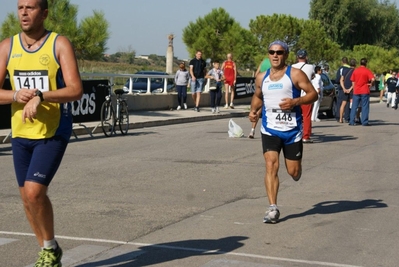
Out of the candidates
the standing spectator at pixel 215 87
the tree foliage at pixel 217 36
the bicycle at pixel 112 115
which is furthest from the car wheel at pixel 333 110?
the tree foliage at pixel 217 36

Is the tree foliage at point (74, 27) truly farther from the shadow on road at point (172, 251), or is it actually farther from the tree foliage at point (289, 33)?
the tree foliage at point (289, 33)

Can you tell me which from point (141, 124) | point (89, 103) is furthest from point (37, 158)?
point (141, 124)

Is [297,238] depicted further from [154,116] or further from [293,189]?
[154,116]

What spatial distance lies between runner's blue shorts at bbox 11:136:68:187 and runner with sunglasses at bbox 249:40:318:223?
3.27 metres

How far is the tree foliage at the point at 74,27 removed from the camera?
85.7 feet

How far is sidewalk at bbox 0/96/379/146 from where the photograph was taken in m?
18.7

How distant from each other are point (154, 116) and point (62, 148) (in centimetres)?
1843

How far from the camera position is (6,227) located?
7.80 meters

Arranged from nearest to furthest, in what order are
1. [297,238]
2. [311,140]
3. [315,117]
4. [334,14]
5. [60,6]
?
[297,238] < [311,140] < [315,117] < [60,6] < [334,14]

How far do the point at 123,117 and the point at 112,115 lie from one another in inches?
15.2

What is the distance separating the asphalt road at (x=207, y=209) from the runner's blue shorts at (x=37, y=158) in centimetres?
108

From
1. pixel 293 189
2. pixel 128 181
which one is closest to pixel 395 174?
pixel 293 189

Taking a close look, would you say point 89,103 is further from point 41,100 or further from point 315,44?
point 315,44

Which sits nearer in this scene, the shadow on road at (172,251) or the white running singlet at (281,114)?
the shadow on road at (172,251)
